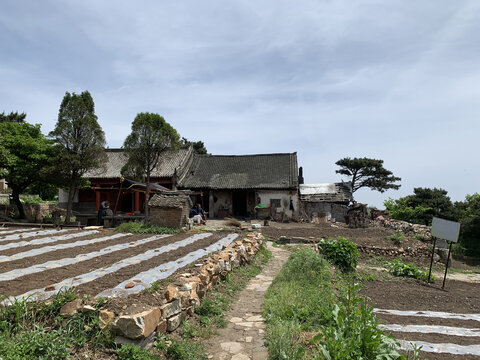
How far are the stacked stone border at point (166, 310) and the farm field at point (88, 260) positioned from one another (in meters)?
0.38

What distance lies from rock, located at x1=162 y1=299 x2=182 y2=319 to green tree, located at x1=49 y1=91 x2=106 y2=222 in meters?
15.3

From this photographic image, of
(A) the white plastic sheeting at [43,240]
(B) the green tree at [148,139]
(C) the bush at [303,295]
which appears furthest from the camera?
(B) the green tree at [148,139]

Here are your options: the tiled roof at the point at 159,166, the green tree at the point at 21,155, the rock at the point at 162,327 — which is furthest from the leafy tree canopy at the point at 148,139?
the rock at the point at 162,327

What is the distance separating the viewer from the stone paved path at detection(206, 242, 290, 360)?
11.9 ft

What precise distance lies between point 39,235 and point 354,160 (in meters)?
31.7

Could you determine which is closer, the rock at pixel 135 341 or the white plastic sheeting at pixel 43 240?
the rock at pixel 135 341

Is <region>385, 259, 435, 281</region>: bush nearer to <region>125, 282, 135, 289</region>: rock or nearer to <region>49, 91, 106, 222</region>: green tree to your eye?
<region>125, 282, 135, 289</region>: rock

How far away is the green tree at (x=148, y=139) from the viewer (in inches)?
645

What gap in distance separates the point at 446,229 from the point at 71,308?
391 inches

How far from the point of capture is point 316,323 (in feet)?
14.4

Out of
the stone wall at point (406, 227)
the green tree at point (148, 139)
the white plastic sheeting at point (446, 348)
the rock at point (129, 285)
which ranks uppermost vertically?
the green tree at point (148, 139)

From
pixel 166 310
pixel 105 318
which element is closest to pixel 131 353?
pixel 105 318

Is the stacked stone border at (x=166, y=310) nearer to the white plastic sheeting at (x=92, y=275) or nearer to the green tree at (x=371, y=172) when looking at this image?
the white plastic sheeting at (x=92, y=275)

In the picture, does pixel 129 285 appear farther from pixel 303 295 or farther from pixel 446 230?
pixel 446 230
